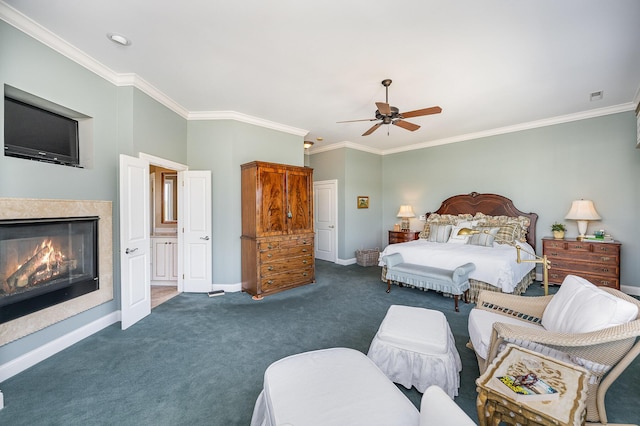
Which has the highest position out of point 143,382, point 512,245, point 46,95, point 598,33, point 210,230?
point 598,33

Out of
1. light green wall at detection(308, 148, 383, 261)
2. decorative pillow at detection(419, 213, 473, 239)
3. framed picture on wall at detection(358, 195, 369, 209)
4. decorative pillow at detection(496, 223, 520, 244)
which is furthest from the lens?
framed picture on wall at detection(358, 195, 369, 209)

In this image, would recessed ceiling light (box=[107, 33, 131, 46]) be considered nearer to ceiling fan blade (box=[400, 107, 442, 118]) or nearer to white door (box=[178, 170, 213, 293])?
white door (box=[178, 170, 213, 293])

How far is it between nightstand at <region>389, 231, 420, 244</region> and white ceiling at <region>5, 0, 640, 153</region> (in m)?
2.81

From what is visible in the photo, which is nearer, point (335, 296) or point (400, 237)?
point (335, 296)

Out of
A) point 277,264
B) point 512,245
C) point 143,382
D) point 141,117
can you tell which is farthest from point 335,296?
point 141,117

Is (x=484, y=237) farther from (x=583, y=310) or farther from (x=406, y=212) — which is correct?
(x=583, y=310)

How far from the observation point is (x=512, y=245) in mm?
4578

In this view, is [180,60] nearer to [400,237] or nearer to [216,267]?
[216,267]

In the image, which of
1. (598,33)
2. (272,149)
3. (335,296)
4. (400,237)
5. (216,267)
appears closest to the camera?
(598,33)

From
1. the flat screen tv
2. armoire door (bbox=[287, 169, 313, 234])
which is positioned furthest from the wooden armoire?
the flat screen tv

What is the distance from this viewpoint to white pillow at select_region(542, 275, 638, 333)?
155 centimetres

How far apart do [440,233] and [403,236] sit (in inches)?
44.5

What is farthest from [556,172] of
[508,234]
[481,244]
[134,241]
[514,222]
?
[134,241]

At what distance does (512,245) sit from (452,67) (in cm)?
322
